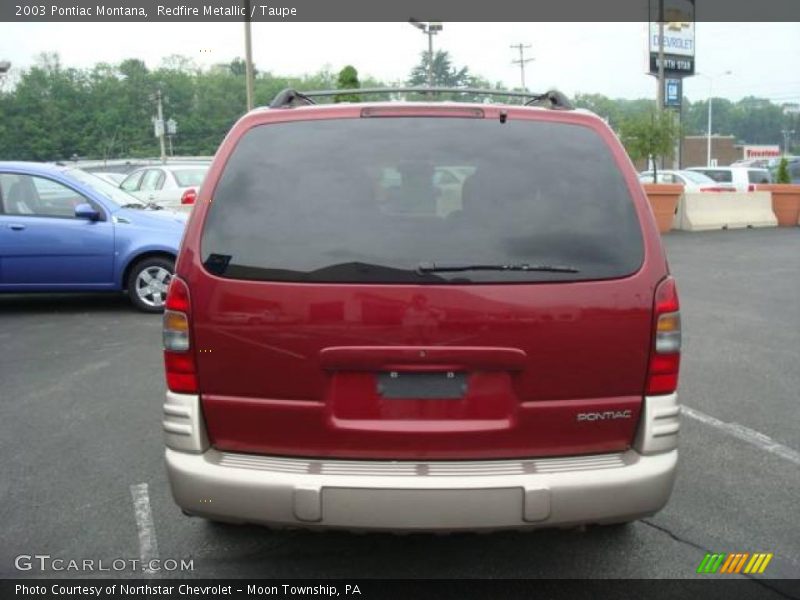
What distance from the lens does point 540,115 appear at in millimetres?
2898

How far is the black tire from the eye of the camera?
8.53 m

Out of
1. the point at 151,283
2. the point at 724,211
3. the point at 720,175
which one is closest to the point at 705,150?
the point at 720,175

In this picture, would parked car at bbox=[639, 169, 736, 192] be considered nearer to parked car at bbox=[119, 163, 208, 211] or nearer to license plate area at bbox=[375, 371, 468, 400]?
parked car at bbox=[119, 163, 208, 211]

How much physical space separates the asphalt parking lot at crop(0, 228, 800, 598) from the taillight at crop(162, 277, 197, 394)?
3.00ft

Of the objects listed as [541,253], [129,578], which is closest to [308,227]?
[541,253]

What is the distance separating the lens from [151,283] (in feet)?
28.2

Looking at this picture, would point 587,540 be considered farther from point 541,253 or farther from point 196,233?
point 196,233

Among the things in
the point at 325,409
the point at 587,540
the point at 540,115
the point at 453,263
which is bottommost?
the point at 587,540

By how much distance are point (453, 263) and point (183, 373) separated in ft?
3.56

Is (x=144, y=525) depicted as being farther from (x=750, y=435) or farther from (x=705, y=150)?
(x=705, y=150)

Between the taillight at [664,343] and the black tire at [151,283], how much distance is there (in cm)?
679

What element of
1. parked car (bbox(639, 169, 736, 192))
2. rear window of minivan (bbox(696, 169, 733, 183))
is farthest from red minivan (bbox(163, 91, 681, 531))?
rear window of minivan (bbox(696, 169, 733, 183))

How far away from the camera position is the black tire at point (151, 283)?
8.53 m

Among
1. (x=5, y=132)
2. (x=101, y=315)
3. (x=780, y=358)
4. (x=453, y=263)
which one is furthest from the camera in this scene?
(x=5, y=132)
